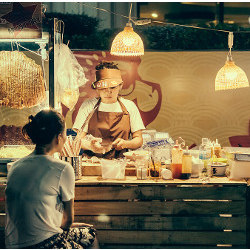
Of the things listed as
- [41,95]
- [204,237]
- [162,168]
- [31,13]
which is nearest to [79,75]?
[41,95]

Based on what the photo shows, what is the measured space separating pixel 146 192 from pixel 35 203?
154 cm

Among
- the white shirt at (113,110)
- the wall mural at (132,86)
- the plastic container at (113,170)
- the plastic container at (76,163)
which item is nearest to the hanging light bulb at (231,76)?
the white shirt at (113,110)

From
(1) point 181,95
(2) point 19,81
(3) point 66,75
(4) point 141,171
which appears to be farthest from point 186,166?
(1) point 181,95

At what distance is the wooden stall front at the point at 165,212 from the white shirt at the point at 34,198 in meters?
1.24

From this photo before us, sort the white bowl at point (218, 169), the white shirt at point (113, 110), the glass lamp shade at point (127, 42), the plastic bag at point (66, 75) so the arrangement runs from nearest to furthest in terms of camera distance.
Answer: the white bowl at point (218, 169)
the plastic bag at point (66, 75)
the glass lamp shade at point (127, 42)
the white shirt at point (113, 110)

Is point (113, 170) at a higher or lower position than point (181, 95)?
lower

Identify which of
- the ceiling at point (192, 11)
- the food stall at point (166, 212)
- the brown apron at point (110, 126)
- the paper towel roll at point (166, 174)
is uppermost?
the ceiling at point (192, 11)

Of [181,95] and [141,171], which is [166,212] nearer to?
[141,171]

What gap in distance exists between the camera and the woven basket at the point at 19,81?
4.24 metres

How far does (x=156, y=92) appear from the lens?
7.32 m

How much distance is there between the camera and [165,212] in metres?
3.68

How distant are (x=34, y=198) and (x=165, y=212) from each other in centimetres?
164

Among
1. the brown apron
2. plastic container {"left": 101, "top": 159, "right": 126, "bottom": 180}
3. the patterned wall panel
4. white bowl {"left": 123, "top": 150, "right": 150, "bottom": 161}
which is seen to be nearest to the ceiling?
the patterned wall panel

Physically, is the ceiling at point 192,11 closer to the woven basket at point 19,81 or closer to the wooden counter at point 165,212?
the woven basket at point 19,81
